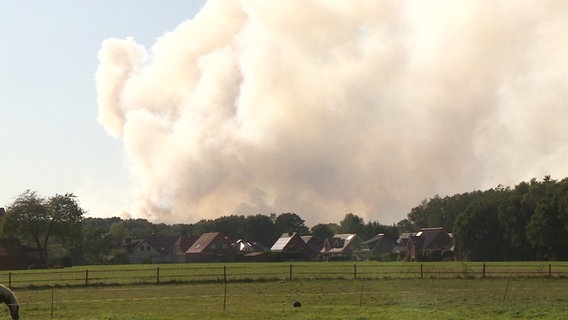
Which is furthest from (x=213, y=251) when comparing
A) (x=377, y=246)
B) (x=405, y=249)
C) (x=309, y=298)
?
(x=309, y=298)

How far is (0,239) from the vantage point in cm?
11100

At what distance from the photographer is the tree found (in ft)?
399

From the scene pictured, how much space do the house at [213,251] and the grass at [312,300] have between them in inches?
3870

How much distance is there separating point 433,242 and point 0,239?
80.5 metres

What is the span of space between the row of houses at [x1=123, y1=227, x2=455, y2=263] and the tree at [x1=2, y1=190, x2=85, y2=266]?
26696 millimetres

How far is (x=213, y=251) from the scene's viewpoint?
14962 centimetres

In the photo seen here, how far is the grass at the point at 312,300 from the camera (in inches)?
1073

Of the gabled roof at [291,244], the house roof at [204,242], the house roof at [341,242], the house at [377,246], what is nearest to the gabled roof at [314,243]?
the house roof at [341,242]

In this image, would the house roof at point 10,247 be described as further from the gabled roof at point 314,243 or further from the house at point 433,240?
the gabled roof at point 314,243

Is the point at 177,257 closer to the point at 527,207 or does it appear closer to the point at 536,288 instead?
the point at 527,207

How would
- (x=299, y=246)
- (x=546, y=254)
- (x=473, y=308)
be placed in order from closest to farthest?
(x=473, y=308), (x=546, y=254), (x=299, y=246)

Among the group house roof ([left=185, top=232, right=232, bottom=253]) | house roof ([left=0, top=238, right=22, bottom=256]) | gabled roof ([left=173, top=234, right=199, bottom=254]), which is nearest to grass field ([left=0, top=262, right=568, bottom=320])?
house roof ([left=0, top=238, right=22, bottom=256])

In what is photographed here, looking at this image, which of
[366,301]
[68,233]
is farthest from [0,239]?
[366,301]

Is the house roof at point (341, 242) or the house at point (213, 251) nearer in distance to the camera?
the house at point (213, 251)
